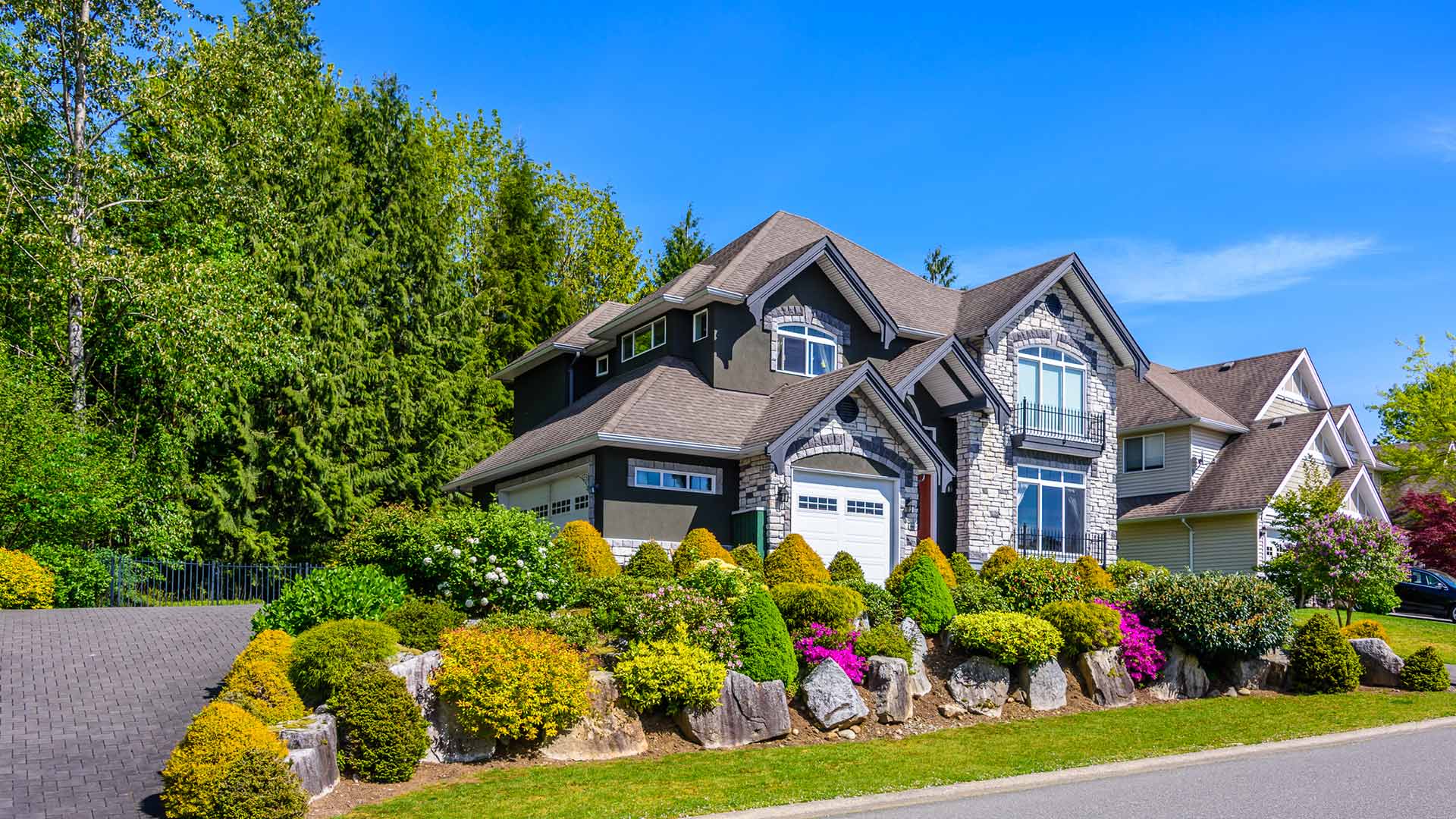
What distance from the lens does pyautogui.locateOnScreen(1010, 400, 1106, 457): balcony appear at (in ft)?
99.3

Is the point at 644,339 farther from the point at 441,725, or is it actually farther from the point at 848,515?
the point at 441,725

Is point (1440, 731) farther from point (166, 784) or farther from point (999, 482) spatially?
point (166, 784)

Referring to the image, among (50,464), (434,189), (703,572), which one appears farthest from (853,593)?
(434,189)

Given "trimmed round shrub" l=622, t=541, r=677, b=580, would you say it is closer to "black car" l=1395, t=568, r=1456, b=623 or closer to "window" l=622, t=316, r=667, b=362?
"window" l=622, t=316, r=667, b=362

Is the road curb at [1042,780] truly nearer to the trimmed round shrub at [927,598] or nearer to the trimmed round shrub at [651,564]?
the trimmed round shrub at [927,598]

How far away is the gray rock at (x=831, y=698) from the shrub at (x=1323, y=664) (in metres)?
9.05

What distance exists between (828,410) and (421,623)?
12.1 m

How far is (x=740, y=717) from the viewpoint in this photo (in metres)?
15.0

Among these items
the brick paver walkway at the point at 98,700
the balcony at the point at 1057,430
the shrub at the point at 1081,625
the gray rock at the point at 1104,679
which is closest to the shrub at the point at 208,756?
the brick paver walkway at the point at 98,700

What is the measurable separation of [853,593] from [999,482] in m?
13.3

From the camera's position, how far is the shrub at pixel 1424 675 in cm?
2036

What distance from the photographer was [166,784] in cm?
1116

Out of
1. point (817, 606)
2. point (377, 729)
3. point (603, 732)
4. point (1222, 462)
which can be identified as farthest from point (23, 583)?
point (1222, 462)

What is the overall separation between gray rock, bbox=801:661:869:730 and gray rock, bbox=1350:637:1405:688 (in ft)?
34.4
